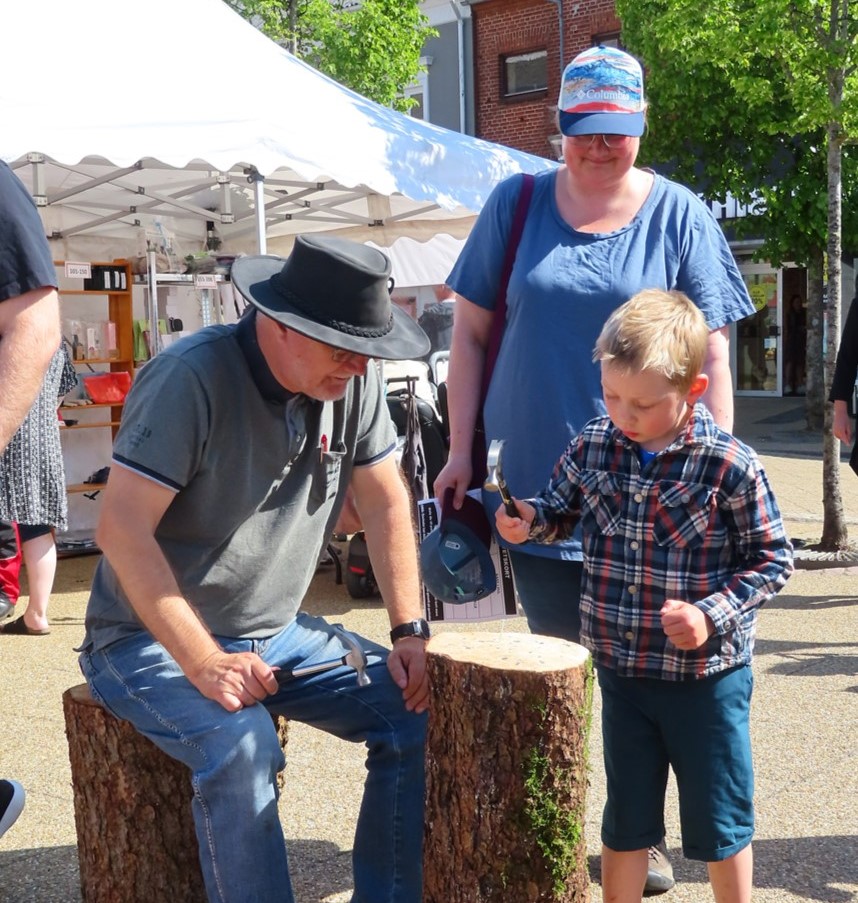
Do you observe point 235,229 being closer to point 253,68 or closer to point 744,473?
point 253,68

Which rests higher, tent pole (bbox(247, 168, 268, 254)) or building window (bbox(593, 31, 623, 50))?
building window (bbox(593, 31, 623, 50))

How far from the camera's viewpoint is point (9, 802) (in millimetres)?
3076

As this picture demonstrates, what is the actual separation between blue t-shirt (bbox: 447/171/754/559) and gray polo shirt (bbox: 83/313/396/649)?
1.56 feet

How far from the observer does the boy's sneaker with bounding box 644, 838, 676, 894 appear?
304cm

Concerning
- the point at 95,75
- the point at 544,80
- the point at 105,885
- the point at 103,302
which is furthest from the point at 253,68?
the point at 544,80

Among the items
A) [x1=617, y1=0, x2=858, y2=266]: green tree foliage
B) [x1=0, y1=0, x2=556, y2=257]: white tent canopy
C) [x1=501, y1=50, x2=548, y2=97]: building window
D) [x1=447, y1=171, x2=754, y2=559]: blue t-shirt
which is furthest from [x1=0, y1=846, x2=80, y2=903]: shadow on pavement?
[x1=501, y1=50, x2=548, y2=97]: building window

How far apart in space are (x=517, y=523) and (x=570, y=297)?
584 mm

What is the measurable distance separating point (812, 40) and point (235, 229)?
15.6ft

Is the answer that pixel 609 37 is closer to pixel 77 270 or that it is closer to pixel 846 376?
pixel 77 270

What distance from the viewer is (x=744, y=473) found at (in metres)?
2.40

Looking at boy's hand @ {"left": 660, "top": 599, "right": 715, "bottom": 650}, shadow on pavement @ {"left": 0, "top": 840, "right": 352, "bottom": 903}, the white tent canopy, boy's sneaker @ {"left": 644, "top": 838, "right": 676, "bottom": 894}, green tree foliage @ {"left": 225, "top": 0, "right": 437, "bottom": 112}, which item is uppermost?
green tree foliage @ {"left": 225, "top": 0, "right": 437, "bottom": 112}

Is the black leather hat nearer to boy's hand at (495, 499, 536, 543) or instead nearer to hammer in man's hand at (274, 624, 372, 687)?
boy's hand at (495, 499, 536, 543)

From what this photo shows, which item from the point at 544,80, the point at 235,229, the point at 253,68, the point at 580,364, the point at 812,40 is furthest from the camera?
the point at 544,80

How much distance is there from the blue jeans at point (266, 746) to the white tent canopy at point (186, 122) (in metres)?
4.29
